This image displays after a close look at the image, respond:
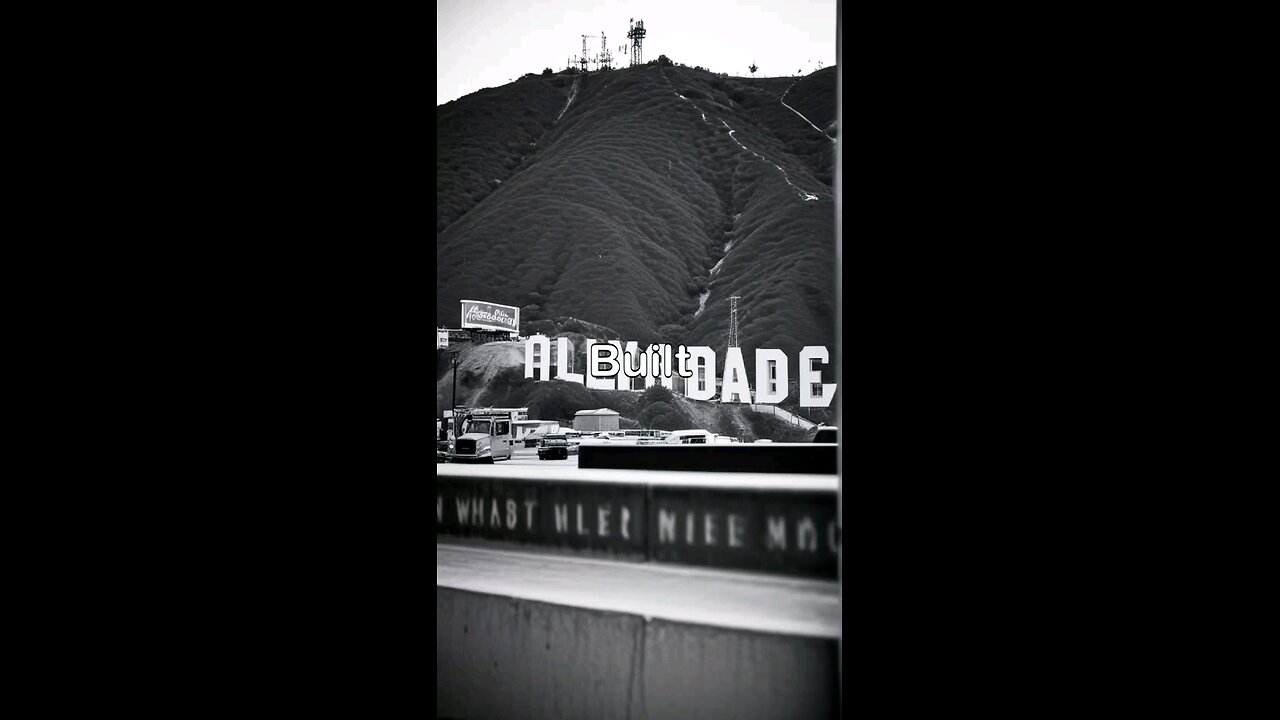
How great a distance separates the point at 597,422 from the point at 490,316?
8065 mm

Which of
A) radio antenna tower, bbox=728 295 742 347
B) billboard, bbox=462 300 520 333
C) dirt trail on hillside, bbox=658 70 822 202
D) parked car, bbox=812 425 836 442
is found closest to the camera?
parked car, bbox=812 425 836 442

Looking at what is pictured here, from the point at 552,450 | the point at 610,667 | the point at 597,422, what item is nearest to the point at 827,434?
the point at 610,667

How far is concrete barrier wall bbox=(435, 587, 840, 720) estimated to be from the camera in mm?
2111

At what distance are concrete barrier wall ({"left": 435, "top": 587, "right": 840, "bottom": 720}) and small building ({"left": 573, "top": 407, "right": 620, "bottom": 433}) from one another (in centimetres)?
2855

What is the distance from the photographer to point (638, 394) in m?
41.2

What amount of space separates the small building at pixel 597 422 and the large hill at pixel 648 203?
7728 millimetres

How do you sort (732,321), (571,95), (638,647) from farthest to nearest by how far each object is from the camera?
(571,95) < (732,321) < (638,647)

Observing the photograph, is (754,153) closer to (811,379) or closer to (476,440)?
(811,379)

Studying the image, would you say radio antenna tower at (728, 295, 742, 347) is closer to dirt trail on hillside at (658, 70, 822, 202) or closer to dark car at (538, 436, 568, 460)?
dirt trail on hillside at (658, 70, 822, 202)

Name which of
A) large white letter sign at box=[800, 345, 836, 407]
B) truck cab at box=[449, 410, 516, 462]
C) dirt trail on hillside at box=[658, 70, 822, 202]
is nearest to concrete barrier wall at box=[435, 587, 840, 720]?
truck cab at box=[449, 410, 516, 462]
